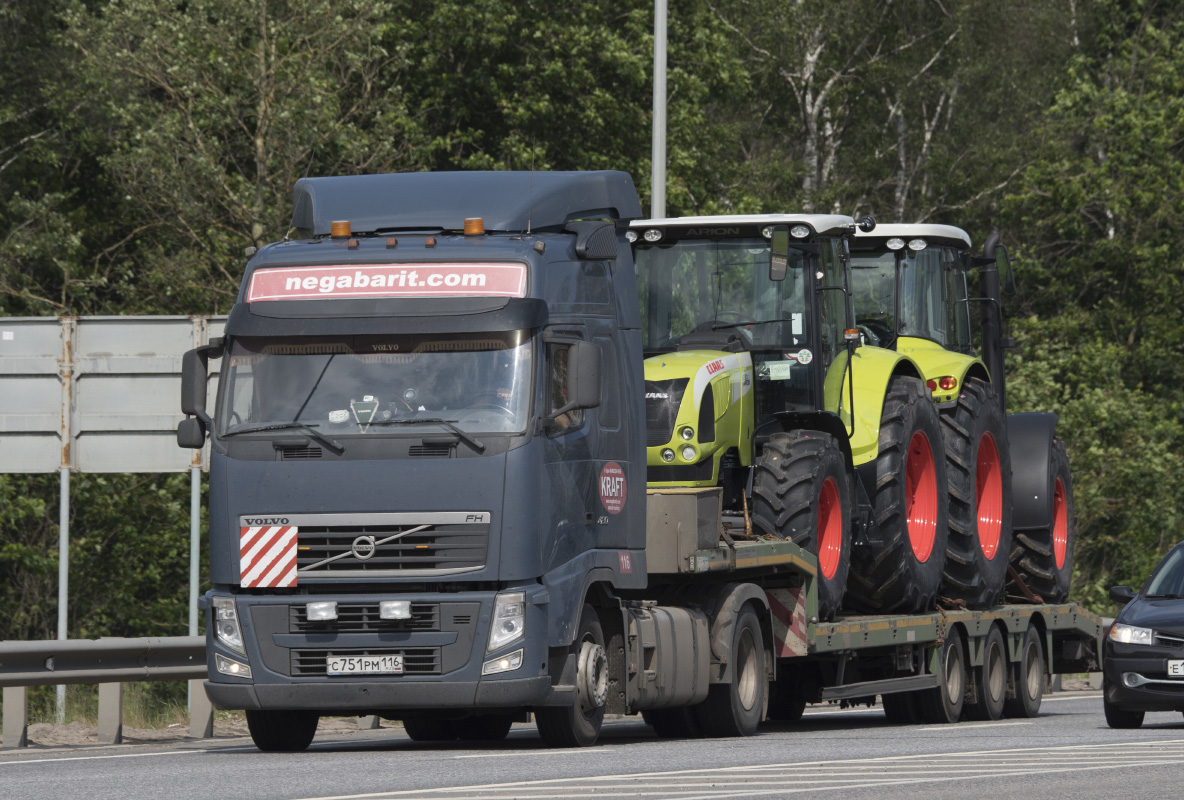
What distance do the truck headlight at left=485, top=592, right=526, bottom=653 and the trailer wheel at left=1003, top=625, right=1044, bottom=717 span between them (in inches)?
350

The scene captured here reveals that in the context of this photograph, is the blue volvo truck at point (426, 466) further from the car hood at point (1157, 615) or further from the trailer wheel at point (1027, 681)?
the trailer wheel at point (1027, 681)

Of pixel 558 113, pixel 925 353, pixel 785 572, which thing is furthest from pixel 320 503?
pixel 558 113

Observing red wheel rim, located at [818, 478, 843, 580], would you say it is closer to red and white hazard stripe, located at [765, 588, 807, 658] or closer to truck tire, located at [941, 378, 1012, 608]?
red and white hazard stripe, located at [765, 588, 807, 658]

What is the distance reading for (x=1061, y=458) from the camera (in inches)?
818

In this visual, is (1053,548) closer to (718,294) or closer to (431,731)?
(718,294)

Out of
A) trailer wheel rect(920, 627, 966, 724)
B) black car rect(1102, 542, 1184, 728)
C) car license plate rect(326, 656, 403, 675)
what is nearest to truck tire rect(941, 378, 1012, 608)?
trailer wheel rect(920, 627, 966, 724)

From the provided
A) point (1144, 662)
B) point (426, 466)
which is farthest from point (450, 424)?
point (1144, 662)

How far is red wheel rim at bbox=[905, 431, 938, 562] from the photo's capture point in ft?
57.0

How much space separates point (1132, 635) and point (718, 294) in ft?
14.4

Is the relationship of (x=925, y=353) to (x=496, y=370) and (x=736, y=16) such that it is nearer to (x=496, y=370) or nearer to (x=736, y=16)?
(x=496, y=370)

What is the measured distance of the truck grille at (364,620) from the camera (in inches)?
492

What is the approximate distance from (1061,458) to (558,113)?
15.7m

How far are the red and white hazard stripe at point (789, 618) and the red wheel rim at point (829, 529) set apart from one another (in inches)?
15.6

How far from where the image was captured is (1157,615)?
55.2 feet
